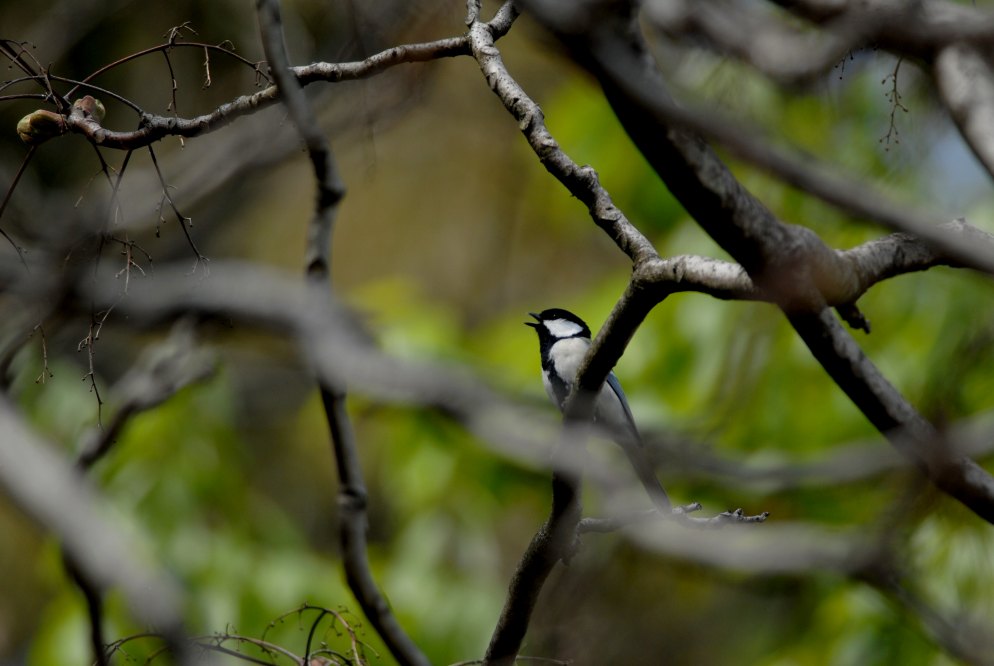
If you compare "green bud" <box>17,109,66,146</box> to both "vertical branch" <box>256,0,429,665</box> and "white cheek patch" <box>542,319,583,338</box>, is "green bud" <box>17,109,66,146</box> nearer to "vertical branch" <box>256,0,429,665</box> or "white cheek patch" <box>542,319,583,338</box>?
"vertical branch" <box>256,0,429,665</box>

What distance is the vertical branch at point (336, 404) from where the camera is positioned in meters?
2.00

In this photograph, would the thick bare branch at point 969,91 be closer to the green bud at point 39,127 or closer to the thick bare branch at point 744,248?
the thick bare branch at point 744,248

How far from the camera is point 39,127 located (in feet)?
5.63

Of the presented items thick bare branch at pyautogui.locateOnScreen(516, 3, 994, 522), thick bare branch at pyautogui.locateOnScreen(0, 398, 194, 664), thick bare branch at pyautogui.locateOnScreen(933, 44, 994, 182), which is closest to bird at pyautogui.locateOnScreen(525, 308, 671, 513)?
thick bare branch at pyautogui.locateOnScreen(933, 44, 994, 182)

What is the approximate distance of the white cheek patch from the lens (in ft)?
13.7

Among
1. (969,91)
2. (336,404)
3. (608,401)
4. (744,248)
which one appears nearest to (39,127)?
(336,404)

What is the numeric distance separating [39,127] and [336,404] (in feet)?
3.50

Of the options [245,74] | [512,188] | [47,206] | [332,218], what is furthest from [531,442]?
[512,188]

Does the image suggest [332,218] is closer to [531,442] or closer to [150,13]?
[531,442]

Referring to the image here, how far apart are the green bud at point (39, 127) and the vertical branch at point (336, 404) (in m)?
0.42

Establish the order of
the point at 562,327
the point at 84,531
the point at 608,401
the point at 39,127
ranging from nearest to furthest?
the point at 84,531 < the point at 39,127 < the point at 608,401 < the point at 562,327

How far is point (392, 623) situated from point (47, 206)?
17.9ft

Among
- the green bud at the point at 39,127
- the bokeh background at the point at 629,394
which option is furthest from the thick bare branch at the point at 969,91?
the green bud at the point at 39,127

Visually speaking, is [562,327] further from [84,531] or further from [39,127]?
[84,531]
